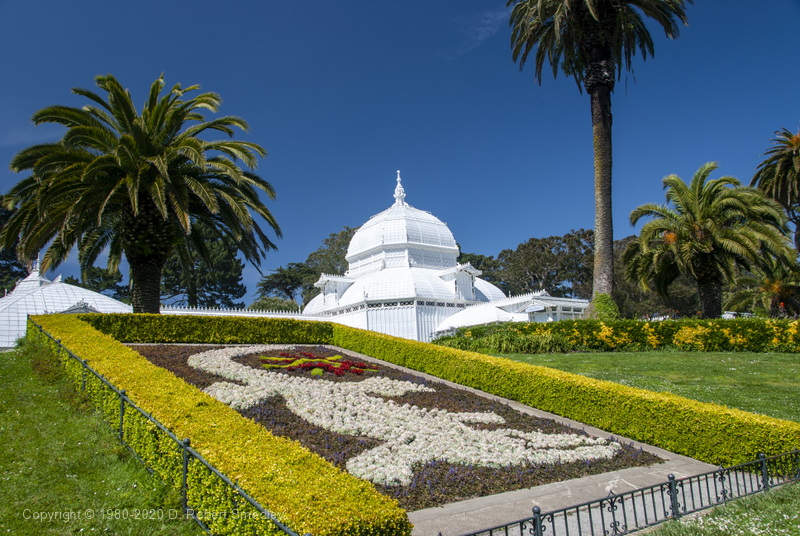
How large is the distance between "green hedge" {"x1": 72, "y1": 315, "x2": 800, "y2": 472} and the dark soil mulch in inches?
25.8

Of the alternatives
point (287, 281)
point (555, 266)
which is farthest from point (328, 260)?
point (555, 266)

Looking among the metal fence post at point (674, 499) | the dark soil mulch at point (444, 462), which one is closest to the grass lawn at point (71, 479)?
the dark soil mulch at point (444, 462)

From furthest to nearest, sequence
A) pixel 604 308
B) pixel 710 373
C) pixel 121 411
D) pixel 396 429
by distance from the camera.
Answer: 1. pixel 604 308
2. pixel 710 373
3. pixel 396 429
4. pixel 121 411

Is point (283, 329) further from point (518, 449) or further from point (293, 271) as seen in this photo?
point (293, 271)

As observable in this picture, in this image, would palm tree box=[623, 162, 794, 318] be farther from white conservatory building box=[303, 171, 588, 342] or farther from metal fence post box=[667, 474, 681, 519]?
metal fence post box=[667, 474, 681, 519]

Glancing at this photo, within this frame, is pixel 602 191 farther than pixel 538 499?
Yes

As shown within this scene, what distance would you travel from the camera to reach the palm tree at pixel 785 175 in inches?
984

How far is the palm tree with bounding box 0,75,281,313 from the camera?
14.2 m

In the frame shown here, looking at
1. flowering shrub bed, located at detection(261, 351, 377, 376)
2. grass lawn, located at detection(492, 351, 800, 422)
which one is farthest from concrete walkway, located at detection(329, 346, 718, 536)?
flowering shrub bed, located at detection(261, 351, 377, 376)

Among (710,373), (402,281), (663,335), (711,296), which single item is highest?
(402,281)

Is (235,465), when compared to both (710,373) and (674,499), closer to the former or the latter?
(674,499)

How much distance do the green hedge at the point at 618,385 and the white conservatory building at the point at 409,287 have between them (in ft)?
29.4

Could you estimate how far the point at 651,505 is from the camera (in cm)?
614

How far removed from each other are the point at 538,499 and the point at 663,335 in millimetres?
14356
